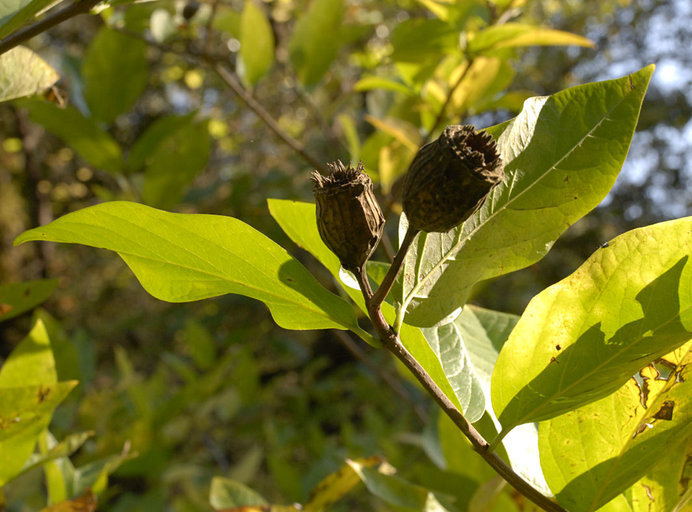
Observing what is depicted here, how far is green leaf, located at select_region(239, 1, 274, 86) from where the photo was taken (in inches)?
56.7

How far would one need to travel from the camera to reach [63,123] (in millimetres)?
1318

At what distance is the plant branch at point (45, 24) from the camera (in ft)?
1.61

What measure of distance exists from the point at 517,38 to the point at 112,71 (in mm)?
818

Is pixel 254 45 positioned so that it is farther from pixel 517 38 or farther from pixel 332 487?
pixel 332 487

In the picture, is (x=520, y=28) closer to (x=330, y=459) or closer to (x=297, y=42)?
(x=297, y=42)

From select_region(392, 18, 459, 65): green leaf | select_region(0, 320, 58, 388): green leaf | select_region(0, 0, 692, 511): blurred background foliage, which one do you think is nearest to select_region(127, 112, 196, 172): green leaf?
select_region(0, 0, 692, 511): blurred background foliage

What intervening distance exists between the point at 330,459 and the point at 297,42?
1082mm

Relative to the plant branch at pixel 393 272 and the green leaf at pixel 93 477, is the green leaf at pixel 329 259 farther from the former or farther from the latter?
the green leaf at pixel 93 477

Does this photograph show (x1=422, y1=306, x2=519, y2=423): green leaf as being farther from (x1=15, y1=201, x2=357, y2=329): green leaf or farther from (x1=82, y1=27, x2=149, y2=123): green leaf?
(x1=82, y1=27, x2=149, y2=123): green leaf

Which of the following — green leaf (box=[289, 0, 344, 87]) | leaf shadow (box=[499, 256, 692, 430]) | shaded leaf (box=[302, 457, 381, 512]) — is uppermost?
green leaf (box=[289, 0, 344, 87])

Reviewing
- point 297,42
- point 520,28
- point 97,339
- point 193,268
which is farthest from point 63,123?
point 97,339

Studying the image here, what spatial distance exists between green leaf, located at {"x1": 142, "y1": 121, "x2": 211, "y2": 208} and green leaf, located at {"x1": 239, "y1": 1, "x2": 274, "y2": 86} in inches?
8.2

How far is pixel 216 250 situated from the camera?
0.44m

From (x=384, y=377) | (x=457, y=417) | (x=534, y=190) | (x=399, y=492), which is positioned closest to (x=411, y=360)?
(x=457, y=417)
